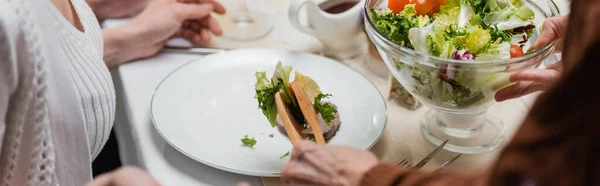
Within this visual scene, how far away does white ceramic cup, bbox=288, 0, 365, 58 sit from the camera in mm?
1141

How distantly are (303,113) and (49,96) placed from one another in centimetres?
32

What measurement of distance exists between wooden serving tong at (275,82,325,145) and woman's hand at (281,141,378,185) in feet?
0.57

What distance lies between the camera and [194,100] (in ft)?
3.38

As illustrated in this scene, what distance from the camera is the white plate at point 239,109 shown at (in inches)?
36.0

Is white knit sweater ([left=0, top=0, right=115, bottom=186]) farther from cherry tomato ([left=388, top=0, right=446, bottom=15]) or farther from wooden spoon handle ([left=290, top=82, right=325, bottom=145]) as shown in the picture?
cherry tomato ([left=388, top=0, right=446, bottom=15])

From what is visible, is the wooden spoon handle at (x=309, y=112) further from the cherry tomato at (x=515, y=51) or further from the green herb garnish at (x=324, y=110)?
the cherry tomato at (x=515, y=51)

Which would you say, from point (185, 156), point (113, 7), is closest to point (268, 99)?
point (185, 156)

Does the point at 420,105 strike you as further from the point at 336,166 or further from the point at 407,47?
the point at 336,166

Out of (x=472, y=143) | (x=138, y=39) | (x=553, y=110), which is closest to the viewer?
(x=553, y=110)

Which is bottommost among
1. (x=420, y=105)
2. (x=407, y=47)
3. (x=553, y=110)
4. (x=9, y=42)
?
(x=420, y=105)

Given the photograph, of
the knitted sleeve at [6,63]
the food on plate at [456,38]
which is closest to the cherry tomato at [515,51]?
the food on plate at [456,38]

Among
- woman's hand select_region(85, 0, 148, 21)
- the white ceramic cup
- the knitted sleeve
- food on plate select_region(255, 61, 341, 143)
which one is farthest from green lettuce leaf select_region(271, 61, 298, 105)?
woman's hand select_region(85, 0, 148, 21)

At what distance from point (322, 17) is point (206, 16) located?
221mm

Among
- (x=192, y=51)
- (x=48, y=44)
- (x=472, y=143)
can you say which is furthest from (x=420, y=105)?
(x=48, y=44)
